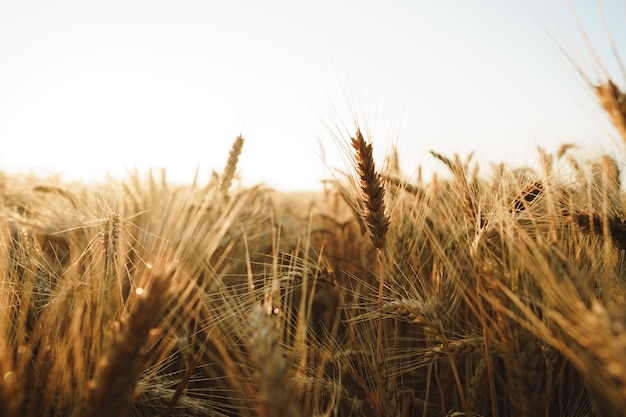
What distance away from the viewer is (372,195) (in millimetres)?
1205

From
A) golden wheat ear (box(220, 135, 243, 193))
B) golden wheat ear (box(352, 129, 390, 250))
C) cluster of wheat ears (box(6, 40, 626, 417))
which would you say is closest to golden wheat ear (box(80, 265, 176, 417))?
cluster of wheat ears (box(6, 40, 626, 417))

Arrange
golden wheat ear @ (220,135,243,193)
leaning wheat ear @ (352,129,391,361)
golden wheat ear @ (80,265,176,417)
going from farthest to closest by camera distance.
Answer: golden wheat ear @ (220,135,243,193) → leaning wheat ear @ (352,129,391,361) → golden wheat ear @ (80,265,176,417)

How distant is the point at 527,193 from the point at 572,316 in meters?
0.64

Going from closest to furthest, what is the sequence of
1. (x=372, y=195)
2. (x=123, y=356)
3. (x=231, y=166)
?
(x=123, y=356)
(x=372, y=195)
(x=231, y=166)

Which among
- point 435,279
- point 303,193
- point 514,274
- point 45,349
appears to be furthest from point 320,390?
point 303,193

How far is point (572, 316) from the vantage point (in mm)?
746

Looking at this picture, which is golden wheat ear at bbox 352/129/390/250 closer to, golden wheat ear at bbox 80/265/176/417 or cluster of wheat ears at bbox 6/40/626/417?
cluster of wheat ears at bbox 6/40/626/417

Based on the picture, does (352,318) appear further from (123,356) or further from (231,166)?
(231,166)

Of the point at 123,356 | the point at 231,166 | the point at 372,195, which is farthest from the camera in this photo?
the point at 231,166

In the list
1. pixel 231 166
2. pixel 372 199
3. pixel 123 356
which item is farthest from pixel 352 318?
pixel 231 166

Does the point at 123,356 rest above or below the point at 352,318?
above

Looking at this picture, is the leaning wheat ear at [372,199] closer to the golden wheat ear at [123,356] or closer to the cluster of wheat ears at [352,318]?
the cluster of wheat ears at [352,318]

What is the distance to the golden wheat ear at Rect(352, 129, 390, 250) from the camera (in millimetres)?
1194

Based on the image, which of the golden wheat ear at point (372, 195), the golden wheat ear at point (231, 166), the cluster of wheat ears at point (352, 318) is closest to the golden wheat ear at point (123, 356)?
the cluster of wheat ears at point (352, 318)
